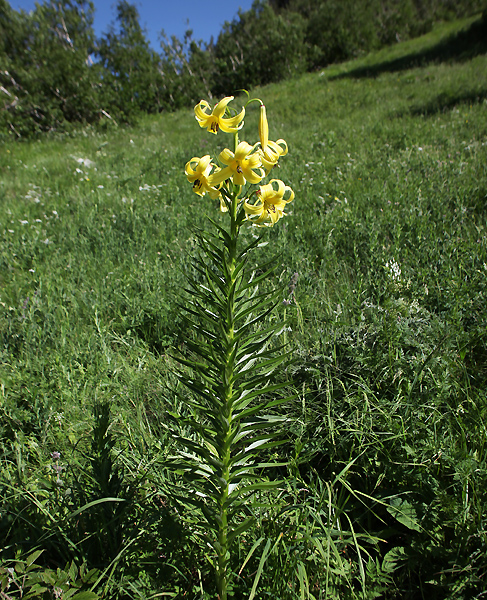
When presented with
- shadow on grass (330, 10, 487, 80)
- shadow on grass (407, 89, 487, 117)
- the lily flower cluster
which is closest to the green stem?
the lily flower cluster

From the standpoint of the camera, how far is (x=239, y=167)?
1072 millimetres

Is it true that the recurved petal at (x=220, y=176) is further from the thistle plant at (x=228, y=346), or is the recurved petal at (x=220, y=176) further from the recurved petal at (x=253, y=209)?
the recurved petal at (x=253, y=209)

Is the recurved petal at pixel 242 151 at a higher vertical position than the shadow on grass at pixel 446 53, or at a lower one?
lower

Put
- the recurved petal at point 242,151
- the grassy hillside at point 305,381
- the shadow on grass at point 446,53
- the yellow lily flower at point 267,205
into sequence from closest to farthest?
the recurved petal at point 242,151 < the yellow lily flower at point 267,205 < the grassy hillside at point 305,381 < the shadow on grass at point 446,53

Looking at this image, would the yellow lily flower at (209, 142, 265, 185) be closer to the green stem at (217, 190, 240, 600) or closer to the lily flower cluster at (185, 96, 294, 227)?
the lily flower cluster at (185, 96, 294, 227)

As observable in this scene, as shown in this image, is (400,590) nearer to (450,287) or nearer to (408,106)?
(450,287)

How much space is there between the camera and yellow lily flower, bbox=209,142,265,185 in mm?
1058

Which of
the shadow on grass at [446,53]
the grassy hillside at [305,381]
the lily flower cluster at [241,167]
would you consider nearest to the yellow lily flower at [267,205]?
the lily flower cluster at [241,167]

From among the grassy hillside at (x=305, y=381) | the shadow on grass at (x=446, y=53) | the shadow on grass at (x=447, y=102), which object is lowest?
the grassy hillside at (x=305, y=381)

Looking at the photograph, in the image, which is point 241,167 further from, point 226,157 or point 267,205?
point 267,205

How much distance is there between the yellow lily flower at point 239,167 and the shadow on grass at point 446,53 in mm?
16717

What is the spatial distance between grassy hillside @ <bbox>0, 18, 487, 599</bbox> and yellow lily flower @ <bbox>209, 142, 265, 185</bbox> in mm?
836

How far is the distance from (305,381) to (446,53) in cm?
1923

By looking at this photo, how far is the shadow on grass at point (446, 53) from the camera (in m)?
14.6
